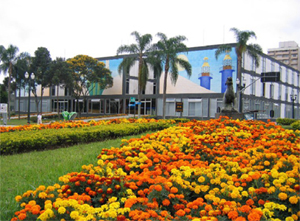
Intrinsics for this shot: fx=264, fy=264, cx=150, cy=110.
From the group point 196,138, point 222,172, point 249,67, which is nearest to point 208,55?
point 249,67

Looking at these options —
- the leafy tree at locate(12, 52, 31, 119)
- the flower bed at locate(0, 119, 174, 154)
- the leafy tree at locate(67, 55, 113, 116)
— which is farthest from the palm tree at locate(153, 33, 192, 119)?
the leafy tree at locate(12, 52, 31, 119)

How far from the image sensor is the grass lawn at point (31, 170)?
13.2ft

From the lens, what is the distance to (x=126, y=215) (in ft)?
8.88

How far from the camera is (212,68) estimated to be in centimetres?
2972

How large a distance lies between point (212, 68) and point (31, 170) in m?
26.8

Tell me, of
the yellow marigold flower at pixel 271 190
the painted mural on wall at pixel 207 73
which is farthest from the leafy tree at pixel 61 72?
the yellow marigold flower at pixel 271 190

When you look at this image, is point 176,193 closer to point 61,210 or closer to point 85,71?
point 61,210

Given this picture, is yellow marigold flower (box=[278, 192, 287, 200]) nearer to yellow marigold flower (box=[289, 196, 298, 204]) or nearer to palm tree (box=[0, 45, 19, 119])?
yellow marigold flower (box=[289, 196, 298, 204])

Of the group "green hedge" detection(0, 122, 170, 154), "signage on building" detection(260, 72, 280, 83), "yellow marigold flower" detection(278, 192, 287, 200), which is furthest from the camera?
"signage on building" detection(260, 72, 280, 83)

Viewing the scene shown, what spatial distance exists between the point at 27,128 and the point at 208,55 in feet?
77.9

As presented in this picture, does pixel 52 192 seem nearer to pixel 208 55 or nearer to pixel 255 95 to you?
pixel 208 55

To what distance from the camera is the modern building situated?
29.4m

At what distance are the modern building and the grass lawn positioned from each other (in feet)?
53.9

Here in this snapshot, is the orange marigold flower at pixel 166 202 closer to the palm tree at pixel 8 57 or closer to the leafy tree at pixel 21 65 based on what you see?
the leafy tree at pixel 21 65
